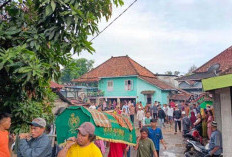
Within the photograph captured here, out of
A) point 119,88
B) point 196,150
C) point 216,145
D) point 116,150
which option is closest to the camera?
point 116,150

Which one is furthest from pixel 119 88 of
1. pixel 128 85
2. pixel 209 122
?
pixel 209 122

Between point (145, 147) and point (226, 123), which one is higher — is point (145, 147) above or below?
below

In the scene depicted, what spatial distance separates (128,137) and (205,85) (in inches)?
106

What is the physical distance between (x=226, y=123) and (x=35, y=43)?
16.9 feet

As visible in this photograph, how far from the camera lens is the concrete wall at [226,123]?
656 centimetres

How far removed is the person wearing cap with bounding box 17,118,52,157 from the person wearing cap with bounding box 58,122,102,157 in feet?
0.91

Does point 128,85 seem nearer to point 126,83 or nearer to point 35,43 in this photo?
point 126,83

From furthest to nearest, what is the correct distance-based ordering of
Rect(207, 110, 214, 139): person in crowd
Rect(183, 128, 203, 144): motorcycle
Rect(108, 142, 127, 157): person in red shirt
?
1. Rect(207, 110, 214, 139): person in crowd
2. Rect(183, 128, 203, 144): motorcycle
3. Rect(108, 142, 127, 157): person in red shirt

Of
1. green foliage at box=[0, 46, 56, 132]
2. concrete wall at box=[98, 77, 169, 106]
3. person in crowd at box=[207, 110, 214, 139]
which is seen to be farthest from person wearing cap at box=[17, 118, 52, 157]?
concrete wall at box=[98, 77, 169, 106]

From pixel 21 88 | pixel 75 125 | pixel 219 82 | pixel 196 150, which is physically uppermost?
pixel 219 82

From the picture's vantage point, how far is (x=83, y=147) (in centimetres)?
328

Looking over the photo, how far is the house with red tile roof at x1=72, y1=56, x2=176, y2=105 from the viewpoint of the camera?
31627 millimetres

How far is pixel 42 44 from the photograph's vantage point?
4207 mm

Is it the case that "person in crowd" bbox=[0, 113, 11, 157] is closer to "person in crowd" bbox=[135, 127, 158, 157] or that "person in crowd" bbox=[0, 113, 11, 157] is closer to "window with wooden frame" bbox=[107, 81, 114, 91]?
"person in crowd" bbox=[135, 127, 158, 157]
